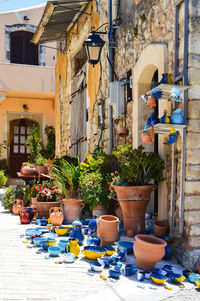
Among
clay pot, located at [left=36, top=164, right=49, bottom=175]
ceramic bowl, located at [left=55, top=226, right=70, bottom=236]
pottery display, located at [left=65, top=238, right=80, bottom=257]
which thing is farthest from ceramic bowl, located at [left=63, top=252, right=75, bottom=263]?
clay pot, located at [left=36, top=164, right=49, bottom=175]

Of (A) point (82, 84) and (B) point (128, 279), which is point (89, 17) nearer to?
(A) point (82, 84)

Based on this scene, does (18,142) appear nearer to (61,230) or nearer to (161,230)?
(61,230)

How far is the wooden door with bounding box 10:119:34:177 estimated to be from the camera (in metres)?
14.6

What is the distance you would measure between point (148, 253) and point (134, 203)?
1093mm

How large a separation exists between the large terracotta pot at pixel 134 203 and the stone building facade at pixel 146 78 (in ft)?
0.66

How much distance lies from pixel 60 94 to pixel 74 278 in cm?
890

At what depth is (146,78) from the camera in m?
5.05

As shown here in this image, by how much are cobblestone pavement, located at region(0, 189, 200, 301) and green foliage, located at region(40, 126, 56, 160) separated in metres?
10.3

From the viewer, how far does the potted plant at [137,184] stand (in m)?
4.15

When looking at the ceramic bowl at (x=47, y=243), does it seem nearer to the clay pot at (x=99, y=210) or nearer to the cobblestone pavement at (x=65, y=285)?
the cobblestone pavement at (x=65, y=285)

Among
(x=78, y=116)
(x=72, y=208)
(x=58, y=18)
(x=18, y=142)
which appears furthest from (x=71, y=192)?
(x=18, y=142)

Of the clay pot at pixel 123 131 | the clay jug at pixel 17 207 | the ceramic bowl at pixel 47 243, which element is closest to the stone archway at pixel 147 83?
the clay pot at pixel 123 131

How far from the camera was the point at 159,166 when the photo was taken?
13.5 ft

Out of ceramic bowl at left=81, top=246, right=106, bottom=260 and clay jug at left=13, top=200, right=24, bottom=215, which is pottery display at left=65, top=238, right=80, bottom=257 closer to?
ceramic bowl at left=81, top=246, right=106, bottom=260
